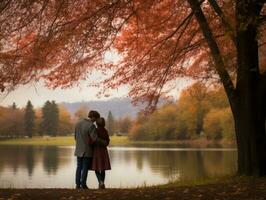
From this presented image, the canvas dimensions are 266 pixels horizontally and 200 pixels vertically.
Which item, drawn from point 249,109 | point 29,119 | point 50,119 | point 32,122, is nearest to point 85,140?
point 249,109

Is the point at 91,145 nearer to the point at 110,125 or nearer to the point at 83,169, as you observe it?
the point at 83,169

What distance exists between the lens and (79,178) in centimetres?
1055

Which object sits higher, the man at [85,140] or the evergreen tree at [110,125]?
the evergreen tree at [110,125]

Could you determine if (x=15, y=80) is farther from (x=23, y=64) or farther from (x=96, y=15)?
(x=96, y=15)

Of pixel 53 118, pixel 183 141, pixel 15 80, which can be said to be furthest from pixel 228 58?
pixel 53 118

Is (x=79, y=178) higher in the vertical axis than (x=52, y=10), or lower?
lower

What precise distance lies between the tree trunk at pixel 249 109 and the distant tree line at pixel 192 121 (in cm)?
5360

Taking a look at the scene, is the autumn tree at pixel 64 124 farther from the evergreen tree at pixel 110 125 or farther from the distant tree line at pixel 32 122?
the evergreen tree at pixel 110 125

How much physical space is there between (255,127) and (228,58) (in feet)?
5.51

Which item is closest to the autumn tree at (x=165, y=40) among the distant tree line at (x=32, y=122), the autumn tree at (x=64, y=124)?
the distant tree line at (x=32, y=122)

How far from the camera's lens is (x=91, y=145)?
1037 centimetres

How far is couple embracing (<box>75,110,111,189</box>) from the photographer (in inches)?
Answer: 402

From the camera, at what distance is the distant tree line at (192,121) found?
71438 mm

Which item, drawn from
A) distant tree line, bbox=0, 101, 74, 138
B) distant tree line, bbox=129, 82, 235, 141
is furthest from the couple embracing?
distant tree line, bbox=0, 101, 74, 138
